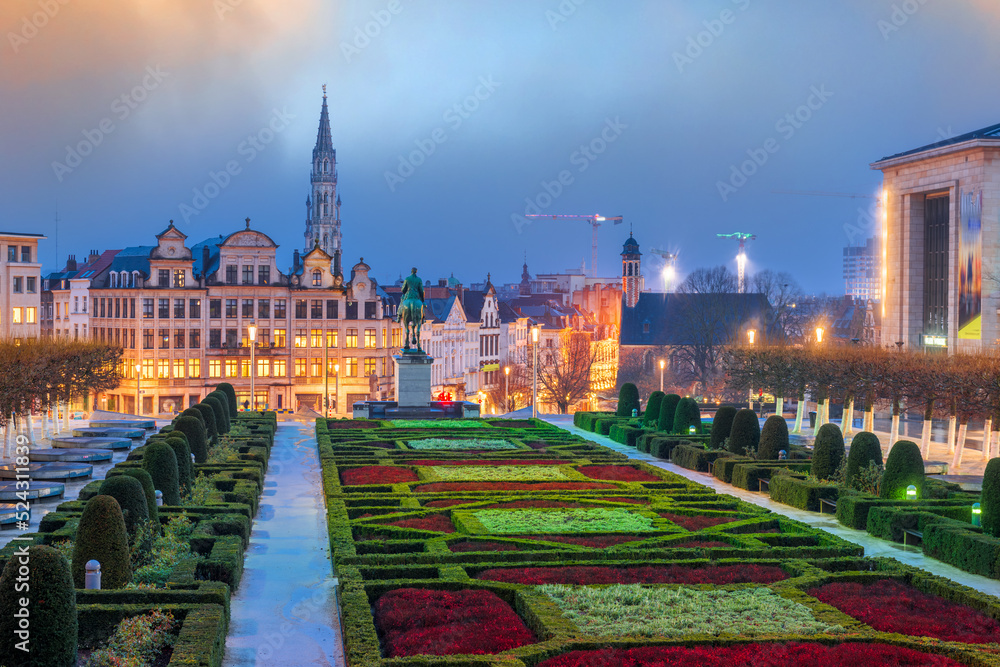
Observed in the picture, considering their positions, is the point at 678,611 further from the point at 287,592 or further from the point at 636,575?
the point at 287,592

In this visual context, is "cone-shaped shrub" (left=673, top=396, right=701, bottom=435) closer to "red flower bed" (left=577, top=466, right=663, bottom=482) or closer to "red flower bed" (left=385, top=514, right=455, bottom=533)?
"red flower bed" (left=577, top=466, right=663, bottom=482)

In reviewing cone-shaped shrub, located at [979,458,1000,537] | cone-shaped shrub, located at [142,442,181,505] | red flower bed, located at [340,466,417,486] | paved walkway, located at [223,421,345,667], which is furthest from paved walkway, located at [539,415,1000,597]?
cone-shaped shrub, located at [142,442,181,505]

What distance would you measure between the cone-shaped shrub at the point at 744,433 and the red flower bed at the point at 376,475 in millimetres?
11732

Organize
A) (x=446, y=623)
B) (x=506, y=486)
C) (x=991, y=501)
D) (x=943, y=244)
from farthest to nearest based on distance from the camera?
(x=943, y=244), (x=506, y=486), (x=991, y=501), (x=446, y=623)

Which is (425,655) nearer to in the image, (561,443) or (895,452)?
(895,452)

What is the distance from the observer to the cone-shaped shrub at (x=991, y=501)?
21203 millimetres

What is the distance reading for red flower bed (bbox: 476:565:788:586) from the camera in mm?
17797

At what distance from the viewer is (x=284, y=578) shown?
1944 centimetres

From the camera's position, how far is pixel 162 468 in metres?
22.6

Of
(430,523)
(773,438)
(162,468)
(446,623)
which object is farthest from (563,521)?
(773,438)

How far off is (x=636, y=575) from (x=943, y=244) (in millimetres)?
60971

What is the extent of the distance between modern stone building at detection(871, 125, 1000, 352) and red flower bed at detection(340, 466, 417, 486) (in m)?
44.1

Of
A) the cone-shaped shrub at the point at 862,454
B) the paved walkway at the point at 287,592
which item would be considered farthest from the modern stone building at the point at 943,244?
the paved walkway at the point at 287,592

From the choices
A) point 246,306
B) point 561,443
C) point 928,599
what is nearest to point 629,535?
point 928,599
